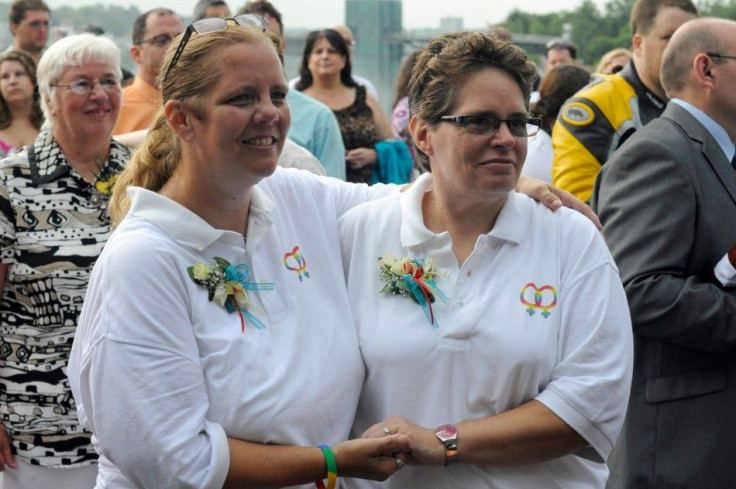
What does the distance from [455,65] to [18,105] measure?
506cm

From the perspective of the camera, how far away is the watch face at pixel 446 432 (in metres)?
2.91

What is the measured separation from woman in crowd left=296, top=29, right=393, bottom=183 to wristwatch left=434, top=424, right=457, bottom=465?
14.6 ft

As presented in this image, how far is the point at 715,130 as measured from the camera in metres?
4.32

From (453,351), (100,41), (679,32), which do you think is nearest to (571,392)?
(453,351)

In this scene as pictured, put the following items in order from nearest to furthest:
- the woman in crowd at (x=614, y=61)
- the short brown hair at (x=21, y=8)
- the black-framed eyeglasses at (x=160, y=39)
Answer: the black-framed eyeglasses at (x=160, y=39) < the woman in crowd at (x=614, y=61) < the short brown hair at (x=21, y=8)

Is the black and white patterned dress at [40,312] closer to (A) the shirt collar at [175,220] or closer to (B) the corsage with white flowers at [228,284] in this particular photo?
(A) the shirt collar at [175,220]

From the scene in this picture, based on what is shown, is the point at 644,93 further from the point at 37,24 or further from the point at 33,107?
the point at 37,24

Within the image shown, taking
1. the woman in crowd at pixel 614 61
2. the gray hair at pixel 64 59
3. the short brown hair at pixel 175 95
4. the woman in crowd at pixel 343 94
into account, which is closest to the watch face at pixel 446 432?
the short brown hair at pixel 175 95

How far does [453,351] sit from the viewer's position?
2.99 metres

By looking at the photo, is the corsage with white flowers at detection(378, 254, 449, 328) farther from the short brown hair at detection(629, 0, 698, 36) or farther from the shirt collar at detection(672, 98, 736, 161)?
the short brown hair at detection(629, 0, 698, 36)

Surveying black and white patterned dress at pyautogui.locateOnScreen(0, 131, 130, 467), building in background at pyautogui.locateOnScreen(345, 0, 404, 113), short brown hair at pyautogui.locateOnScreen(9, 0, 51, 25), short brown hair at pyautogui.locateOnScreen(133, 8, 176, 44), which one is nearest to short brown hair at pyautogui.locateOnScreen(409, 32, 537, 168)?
black and white patterned dress at pyautogui.locateOnScreen(0, 131, 130, 467)

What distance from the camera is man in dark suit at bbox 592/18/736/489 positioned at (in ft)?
13.2

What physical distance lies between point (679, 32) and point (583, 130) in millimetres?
1076

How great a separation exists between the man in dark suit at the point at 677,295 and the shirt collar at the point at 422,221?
1.06 metres
